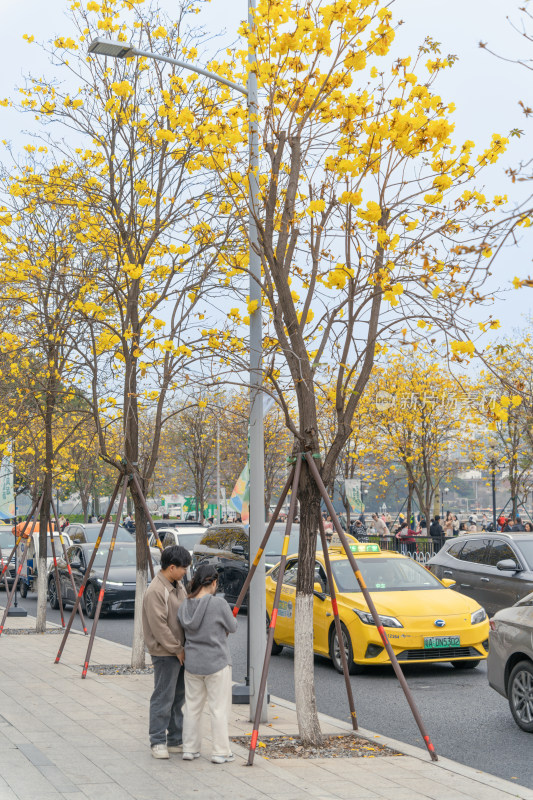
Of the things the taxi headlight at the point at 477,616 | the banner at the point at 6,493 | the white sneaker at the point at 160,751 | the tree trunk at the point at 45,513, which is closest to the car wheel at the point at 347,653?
the taxi headlight at the point at 477,616

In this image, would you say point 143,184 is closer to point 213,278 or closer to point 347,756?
point 213,278

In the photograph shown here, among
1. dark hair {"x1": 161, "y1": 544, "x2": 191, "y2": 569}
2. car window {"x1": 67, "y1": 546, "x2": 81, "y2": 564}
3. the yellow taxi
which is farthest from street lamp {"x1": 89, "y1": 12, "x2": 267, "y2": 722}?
car window {"x1": 67, "y1": 546, "x2": 81, "y2": 564}

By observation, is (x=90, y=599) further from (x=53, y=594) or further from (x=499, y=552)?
(x=499, y=552)

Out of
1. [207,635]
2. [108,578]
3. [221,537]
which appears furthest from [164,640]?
[221,537]

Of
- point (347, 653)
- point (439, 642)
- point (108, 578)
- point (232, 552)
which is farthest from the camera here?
point (108, 578)

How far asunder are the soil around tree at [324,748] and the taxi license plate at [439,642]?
3630 millimetres

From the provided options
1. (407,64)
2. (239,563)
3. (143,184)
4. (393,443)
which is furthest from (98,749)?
(393,443)

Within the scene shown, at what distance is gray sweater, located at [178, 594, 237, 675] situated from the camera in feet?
25.5

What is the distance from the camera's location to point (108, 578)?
21328 mm

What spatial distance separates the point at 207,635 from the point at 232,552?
1279cm

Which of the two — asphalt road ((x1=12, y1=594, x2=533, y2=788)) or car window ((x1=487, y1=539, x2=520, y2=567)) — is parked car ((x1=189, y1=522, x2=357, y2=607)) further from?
asphalt road ((x1=12, y1=594, x2=533, y2=788))

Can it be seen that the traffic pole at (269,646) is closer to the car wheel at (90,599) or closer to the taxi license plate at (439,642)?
the taxi license plate at (439,642)

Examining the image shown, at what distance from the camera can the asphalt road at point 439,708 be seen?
340 inches

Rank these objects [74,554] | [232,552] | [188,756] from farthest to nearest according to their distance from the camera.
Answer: [74,554] → [232,552] → [188,756]
